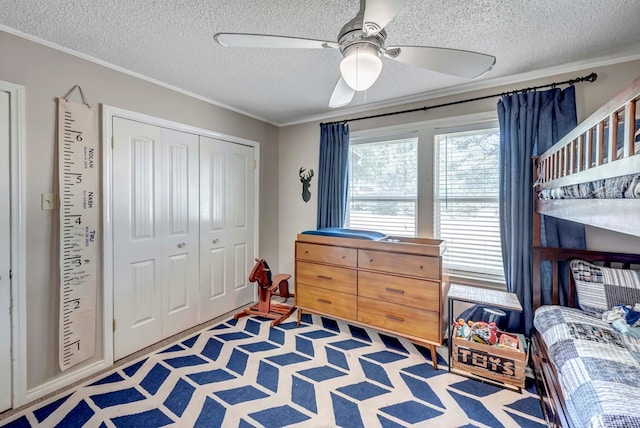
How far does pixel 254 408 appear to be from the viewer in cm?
180

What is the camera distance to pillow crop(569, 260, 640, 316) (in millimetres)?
1860

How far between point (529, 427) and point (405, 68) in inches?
97.6

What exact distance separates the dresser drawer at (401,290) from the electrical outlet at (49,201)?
7.57 feet

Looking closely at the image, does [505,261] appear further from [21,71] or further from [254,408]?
[21,71]

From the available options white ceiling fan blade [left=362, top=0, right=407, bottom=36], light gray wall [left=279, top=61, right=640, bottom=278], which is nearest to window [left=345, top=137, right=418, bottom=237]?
light gray wall [left=279, top=61, right=640, bottom=278]

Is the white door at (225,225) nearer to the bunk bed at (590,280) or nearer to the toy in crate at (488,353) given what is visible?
the toy in crate at (488,353)

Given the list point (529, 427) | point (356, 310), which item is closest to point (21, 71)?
point (356, 310)

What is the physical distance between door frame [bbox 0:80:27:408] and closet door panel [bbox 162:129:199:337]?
924 mm

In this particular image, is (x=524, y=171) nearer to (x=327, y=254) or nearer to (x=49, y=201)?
(x=327, y=254)

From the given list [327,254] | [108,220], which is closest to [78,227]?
[108,220]

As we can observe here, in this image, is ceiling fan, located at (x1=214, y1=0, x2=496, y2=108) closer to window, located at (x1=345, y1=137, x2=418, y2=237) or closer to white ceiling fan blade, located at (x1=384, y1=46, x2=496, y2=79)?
white ceiling fan blade, located at (x1=384, y1=46, x2=496, y2=79)

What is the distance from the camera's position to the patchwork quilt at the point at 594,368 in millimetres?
1071

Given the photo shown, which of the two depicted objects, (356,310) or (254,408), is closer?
(254,408)

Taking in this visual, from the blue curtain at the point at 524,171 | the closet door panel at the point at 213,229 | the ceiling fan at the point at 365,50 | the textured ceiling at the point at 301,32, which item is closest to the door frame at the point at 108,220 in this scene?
the textured ceiling at the point at 301,32
